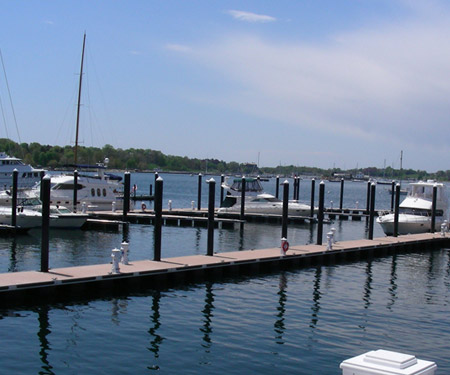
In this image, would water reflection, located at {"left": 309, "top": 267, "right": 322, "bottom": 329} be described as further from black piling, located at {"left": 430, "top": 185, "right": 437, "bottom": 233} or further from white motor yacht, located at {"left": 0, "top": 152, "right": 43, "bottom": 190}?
white motor yacht, located at {"left": 0, "top": 152, "right": 43, "bottom": 190}

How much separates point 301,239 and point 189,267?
65.1 feet

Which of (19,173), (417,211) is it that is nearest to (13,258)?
(417,211)

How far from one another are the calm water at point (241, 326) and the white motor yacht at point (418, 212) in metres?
15.4

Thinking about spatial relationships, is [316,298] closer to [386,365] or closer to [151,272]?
[151,272]

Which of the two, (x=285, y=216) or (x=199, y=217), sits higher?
(x=285, y=216)

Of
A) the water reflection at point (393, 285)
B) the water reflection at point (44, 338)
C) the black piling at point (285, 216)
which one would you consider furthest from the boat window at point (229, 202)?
the water reflection at point (44, 338)

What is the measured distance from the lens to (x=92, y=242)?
37.0m

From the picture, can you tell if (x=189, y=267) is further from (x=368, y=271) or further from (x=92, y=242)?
(x=92, y=242)

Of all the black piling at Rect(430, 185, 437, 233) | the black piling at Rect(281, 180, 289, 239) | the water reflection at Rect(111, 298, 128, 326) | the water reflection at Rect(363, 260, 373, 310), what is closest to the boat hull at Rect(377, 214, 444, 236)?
the black piling at Rect(430, 185, 437, 233)

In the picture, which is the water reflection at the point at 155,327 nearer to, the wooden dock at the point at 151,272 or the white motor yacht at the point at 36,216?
the wooden dock at the point at 151,272

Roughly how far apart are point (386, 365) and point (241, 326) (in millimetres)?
12329

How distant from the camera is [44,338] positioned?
643 inches

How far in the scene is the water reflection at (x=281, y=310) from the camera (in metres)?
17.2

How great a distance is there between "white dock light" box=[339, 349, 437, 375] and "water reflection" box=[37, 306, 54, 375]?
9.63 metres
